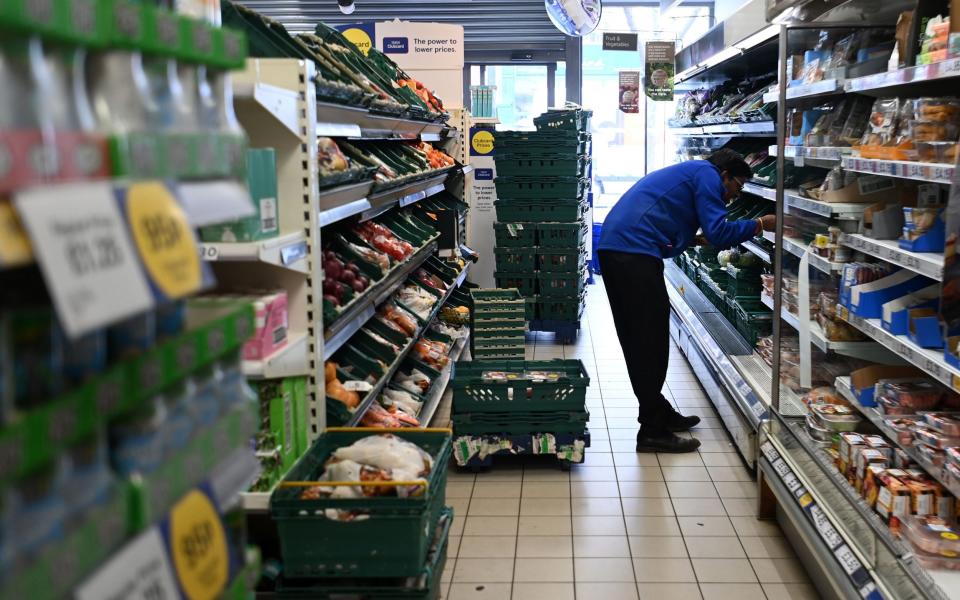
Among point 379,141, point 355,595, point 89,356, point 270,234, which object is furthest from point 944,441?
point 379,141

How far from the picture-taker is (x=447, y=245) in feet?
24.6

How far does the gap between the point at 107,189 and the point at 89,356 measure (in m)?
0.21

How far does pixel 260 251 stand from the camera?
2.77 meters

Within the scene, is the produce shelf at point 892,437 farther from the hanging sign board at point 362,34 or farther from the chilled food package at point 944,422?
the hanging sign board at point 362,34

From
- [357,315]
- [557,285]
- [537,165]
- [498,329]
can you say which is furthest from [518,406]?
[537,165]

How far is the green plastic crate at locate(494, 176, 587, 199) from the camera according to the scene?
8.16 meters

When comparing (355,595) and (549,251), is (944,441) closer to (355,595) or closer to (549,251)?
(355,595)

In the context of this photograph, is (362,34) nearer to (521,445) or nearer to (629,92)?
(629,92)

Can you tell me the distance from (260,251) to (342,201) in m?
1.22

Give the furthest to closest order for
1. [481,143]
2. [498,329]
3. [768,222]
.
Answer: [481,143]
[498,329]
[768,222]

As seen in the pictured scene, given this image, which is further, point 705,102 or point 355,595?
point 705,102

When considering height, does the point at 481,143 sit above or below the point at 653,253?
above

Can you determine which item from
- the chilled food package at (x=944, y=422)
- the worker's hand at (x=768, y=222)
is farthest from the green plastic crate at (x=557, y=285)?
the chilled food package at (x=944, y=422)

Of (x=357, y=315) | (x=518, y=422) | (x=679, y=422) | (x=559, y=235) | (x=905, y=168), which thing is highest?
(x=905, y=168)
